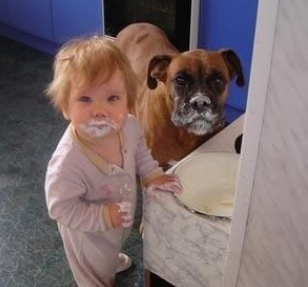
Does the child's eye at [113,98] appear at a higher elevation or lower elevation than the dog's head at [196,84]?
higher

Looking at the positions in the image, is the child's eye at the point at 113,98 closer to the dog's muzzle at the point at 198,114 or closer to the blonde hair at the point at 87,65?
the blonde hair at the point at 87,65

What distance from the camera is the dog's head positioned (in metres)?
1.41

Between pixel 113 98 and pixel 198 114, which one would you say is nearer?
pixel 113 98

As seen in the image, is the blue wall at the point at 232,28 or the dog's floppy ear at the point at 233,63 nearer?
the dog's floppy ear at the point at 233,63

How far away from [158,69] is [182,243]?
685mm

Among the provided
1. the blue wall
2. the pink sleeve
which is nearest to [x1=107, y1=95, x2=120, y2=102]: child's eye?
the pink sleeve

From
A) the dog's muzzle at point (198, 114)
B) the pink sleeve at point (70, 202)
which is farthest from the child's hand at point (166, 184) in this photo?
the dog's muzzle at point (198, 114)

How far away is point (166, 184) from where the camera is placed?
1043mm

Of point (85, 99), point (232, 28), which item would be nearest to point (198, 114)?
point (85, 99)

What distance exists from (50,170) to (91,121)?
0.16 m

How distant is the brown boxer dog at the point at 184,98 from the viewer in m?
1.42

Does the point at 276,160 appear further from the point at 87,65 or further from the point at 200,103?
the point at 200,103

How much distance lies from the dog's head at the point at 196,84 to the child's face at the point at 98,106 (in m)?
0.45

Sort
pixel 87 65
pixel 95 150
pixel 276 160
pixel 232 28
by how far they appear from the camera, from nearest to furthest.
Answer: pixel 276 160, pixel 87 65, pixel 95 150, pixel 232 28
